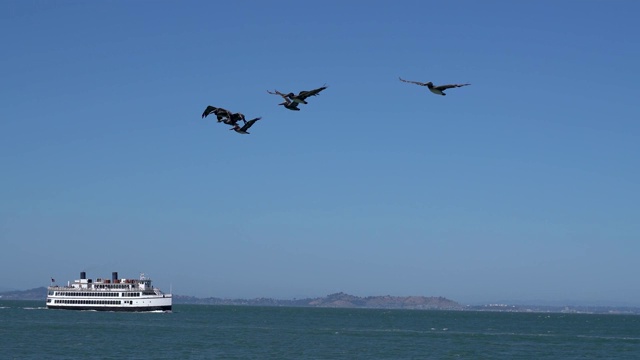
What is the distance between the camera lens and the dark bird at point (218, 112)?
2847 cm

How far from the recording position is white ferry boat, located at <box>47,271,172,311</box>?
6437 inches

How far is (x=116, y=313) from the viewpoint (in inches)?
7121

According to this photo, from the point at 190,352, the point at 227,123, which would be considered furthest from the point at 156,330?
the point at 227,123

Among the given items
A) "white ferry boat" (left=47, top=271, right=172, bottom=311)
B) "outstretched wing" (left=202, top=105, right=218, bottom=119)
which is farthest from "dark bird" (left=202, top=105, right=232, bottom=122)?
"white ferry boat" (left=47, top=271, right=172, bottom=311)

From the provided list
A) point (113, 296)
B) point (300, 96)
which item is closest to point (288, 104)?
point (300, 96)

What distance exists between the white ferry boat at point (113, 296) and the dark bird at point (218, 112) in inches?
5475

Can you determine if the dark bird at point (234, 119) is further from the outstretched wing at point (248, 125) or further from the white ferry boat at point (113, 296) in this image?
the white ferry boat at point (113, 296)

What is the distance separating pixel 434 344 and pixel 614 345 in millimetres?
26575

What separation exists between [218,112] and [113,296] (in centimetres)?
14345

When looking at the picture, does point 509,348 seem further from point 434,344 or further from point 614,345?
point 614,345

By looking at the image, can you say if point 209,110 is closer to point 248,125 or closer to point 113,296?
point 248,125

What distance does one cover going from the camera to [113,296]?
16588 centimetres

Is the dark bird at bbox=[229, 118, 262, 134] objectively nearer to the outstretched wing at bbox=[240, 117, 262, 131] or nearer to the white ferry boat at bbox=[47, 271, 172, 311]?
the outstretched wing at bbox=[240, 117, 262, 131]

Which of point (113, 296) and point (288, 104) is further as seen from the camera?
point (113, 296)
